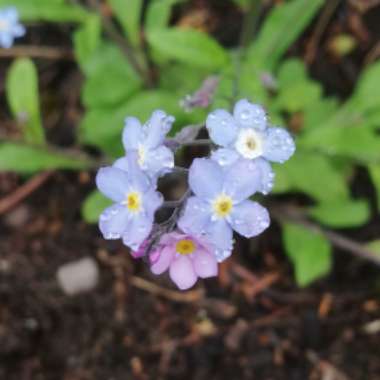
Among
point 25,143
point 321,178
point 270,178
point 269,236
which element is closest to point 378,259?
point 321,178

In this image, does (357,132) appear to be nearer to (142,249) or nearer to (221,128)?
(221,128)

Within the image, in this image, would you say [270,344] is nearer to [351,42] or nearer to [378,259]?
[378,259]

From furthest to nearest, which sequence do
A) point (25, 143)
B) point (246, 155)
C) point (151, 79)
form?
point (151, 79) < point (25, 143) < point (246, 155)

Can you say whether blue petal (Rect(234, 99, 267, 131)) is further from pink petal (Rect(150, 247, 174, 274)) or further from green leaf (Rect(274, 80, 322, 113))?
green leaf (Rect(274, 80, 322, 113))

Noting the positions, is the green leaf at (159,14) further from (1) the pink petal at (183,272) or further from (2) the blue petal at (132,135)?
(1) the pink petal at (183,272)

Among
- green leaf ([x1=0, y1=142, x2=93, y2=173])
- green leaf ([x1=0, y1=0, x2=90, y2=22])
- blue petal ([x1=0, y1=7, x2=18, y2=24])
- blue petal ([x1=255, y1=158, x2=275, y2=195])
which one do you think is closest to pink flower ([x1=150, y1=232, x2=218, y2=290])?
blue petal ([x1=255, y1=158, x2=275, y2=195])

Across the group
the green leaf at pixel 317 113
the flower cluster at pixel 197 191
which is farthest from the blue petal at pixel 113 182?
the green leaf at pixel 317 113
